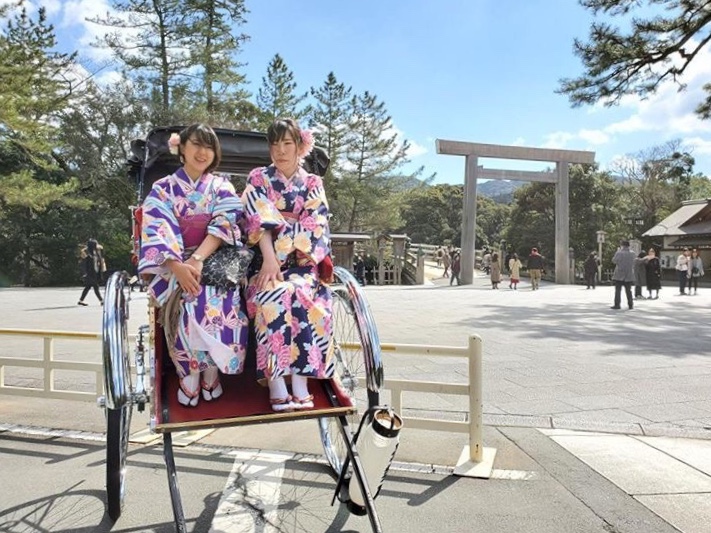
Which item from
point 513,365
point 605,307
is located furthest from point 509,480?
point 605,307

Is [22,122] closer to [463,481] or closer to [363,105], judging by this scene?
[463,481]

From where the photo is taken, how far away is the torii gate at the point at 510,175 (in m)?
21.3

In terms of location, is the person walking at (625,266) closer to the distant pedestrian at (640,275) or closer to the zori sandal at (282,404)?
the distant pedestrian at (640,275)

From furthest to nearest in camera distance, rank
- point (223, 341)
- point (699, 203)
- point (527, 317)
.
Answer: point (699, 203) → point (527, 317) → point (223, 341)

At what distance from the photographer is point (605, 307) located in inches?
506

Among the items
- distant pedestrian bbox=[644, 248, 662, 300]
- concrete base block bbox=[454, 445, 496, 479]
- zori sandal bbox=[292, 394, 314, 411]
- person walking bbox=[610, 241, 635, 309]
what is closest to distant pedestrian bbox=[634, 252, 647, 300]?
distant pedestrian bbox=[644, 248, 662, 300]

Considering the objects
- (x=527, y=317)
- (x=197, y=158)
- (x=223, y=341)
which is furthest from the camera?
(x=527, y=317)

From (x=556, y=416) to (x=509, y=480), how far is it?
58.3 inches

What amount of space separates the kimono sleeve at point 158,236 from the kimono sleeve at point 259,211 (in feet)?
1.03

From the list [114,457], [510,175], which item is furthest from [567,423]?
[510,175]

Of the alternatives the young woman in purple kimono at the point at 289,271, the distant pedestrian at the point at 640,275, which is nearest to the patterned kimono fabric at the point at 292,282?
the young woman in purple kimono at the point at 289,271

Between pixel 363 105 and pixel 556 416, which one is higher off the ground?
pixel 363 105

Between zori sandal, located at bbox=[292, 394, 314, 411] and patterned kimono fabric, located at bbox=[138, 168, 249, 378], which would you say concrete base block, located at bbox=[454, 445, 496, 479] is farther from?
patterned kimono fabric, located at bbox=[138, 168, 249, 378]

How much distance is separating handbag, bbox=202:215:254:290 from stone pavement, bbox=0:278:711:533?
55.4 inches
